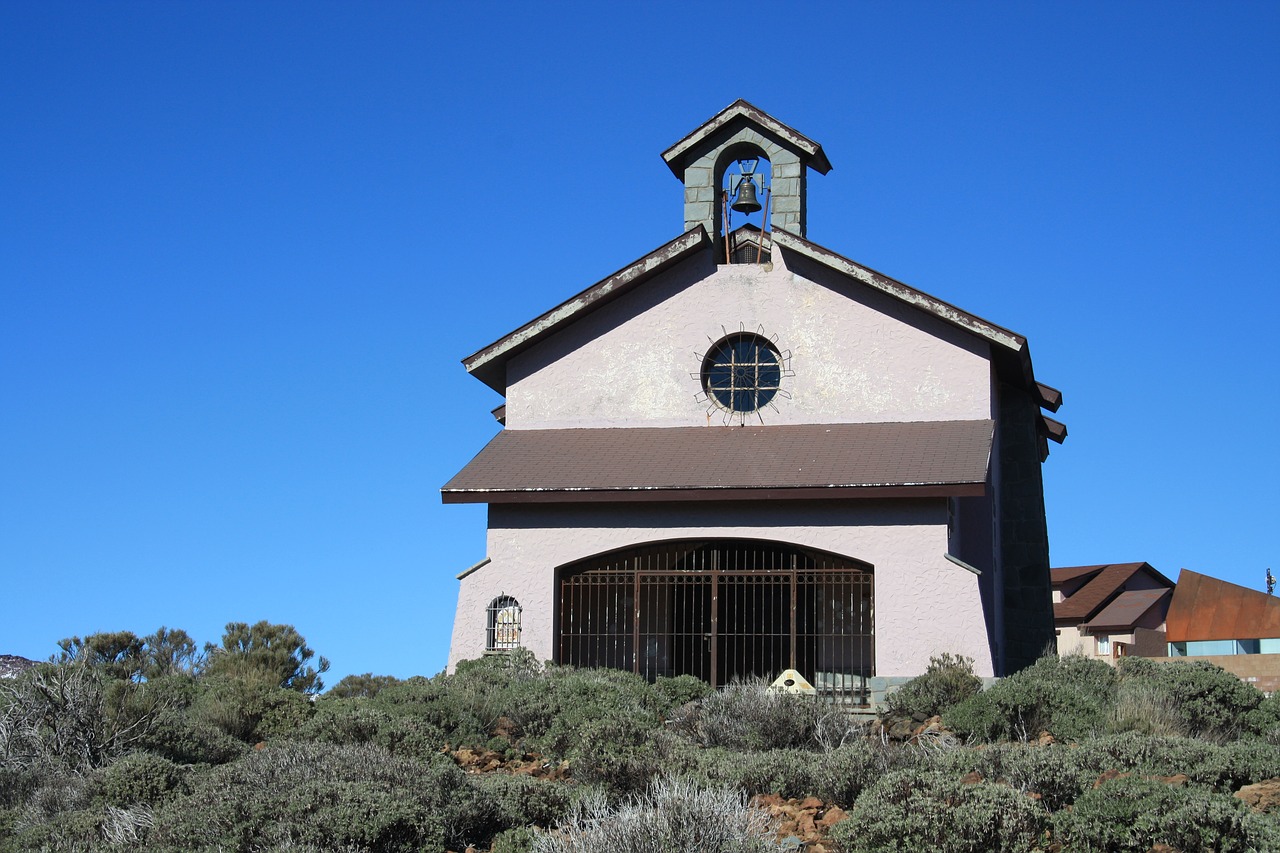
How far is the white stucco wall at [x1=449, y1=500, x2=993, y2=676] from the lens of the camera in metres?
19.7

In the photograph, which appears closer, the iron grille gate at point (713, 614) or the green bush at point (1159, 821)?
the green bush at point (1159, 821)

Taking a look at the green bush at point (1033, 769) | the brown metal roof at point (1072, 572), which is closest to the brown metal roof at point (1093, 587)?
the brown metal roof at point (1072, 572)

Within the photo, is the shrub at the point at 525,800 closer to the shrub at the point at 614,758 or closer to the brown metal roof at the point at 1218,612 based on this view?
the shrub at the point at 614,758

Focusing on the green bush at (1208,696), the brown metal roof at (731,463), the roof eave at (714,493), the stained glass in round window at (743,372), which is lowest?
the green bush at (1208,696)

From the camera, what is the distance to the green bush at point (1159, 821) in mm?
9109

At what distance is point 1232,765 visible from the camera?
11.1 m

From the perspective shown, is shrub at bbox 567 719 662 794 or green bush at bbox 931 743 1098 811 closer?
green bush at bbox 931 743 1098 811

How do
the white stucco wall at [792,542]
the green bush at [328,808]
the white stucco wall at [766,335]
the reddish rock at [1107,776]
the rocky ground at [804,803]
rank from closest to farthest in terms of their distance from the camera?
the green bush at [328,808] → the rocky ground at [804,803] → the reddish rock at [1107,776] → the white stucco wall at [792,542] → the white stucco wall at [766,335]

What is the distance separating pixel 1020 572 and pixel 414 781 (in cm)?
1539

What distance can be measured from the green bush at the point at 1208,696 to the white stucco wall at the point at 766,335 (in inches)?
237

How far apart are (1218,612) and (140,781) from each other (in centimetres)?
2591

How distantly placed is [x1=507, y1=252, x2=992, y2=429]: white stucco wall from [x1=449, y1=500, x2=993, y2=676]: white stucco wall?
196 cm

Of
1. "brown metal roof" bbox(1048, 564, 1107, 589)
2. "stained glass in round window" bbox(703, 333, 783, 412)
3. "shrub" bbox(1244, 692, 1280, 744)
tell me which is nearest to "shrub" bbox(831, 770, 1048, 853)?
"shrub" bbox(1244, 692, 1280, 744)

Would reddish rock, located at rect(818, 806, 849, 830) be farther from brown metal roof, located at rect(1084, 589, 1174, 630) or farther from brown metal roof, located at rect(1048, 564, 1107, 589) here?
brown metal roof, located at rect(1048, 564, 1107, 589)
